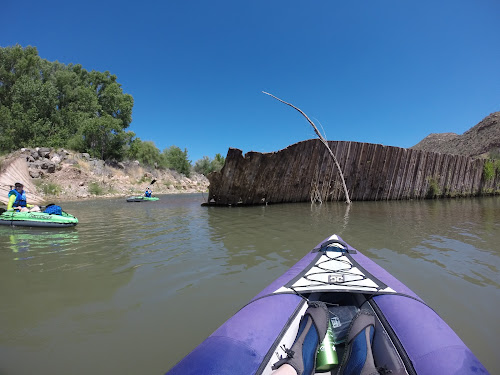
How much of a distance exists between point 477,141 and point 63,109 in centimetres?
6772

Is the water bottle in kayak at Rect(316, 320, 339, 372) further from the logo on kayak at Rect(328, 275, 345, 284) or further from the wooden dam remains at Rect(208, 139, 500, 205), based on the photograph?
the wooden dam remains at Rect(208, 139, 500, 205)

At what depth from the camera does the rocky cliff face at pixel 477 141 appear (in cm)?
4245

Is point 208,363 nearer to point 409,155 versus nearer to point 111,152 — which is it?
point 409,155

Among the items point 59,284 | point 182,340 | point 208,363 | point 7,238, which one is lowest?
point 7,238

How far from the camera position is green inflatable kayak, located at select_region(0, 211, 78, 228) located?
28.7ft

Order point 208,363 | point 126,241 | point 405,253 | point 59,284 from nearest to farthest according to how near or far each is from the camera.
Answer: point 208,363 → point 59,284 → point 405,253 → point 126,241

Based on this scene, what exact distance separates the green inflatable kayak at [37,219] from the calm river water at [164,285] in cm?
123

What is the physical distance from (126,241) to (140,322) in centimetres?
437

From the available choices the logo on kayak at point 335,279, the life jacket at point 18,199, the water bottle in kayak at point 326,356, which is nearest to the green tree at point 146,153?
the life jacket at point 18,199

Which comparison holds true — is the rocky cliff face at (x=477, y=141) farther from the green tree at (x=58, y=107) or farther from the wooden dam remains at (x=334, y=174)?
the green tree at (x=58, y=107)

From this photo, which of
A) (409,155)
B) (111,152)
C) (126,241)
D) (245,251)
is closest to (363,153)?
(409,155)

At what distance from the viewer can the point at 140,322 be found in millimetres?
2830

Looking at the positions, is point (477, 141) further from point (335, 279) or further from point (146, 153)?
point (335, 279)

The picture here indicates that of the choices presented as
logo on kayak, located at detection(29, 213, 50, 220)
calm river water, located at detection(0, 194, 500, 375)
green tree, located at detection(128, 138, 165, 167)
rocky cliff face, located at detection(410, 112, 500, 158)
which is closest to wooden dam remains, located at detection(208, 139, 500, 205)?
calm river water, located at detection(0, 194, 500, 375)
